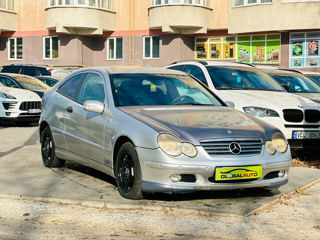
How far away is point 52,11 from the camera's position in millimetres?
39844

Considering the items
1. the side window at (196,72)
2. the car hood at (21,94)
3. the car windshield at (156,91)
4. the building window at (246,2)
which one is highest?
the building window at (246,2)

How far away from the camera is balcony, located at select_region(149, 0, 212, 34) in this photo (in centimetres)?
3675

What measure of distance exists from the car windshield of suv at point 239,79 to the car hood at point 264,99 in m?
0.32

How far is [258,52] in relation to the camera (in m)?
36.7

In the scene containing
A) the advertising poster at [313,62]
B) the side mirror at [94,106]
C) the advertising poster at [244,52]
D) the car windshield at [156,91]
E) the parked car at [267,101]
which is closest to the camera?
the side mirror at [94,106]

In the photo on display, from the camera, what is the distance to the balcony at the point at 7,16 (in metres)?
Result: 42.2

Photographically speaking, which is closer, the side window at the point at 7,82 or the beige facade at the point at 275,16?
the side window at the point at 7,82

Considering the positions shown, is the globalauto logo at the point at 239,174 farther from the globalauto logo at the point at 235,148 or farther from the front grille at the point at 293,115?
the front grille at the point at 293,115

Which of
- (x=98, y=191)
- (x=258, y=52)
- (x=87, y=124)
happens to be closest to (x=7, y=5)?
(x=258, y=52)

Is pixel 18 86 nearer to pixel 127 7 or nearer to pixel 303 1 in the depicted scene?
pixel 303 1

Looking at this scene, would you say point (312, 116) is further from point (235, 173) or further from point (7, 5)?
point (7, 5)

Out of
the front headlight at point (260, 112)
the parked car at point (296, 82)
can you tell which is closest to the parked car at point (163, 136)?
the front headlight at point (260, 112)

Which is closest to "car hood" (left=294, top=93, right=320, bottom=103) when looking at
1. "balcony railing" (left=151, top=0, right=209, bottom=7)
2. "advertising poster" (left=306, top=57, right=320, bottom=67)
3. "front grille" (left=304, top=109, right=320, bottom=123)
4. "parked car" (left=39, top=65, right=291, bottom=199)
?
"front grille" (left=304, top=109, right=320, bottom=123)

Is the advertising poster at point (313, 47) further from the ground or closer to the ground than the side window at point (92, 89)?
further from the ground
